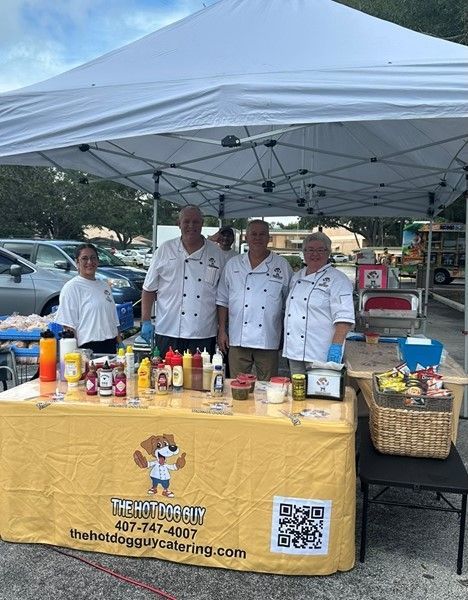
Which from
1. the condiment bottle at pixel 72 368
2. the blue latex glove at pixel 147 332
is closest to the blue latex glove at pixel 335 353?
the blue latex glove at pixel 147 332

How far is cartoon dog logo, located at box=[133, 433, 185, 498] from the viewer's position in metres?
2.71

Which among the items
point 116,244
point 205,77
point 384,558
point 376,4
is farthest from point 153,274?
point 116,244

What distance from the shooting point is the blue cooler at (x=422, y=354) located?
3.44 meters

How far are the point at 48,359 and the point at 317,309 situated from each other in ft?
5.66

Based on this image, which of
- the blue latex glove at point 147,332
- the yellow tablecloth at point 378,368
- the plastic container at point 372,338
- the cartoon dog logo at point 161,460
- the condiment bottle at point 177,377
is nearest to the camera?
the cartoon dog logo at point 161,460

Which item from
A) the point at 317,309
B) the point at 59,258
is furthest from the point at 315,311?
the point at 59,258

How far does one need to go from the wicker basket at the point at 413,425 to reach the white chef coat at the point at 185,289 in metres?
1.61

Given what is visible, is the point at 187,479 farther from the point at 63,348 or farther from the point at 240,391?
the point at 63,348

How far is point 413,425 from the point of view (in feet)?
9.27

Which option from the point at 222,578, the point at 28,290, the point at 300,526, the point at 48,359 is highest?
the point at 28,290

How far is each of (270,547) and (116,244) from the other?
5060 centimetres

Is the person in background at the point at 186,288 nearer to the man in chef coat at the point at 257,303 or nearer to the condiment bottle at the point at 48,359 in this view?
the man in chef coat at the point at 257,303

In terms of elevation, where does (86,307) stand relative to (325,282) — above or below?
below

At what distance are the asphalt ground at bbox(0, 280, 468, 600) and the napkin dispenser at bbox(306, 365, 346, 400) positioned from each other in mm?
850
